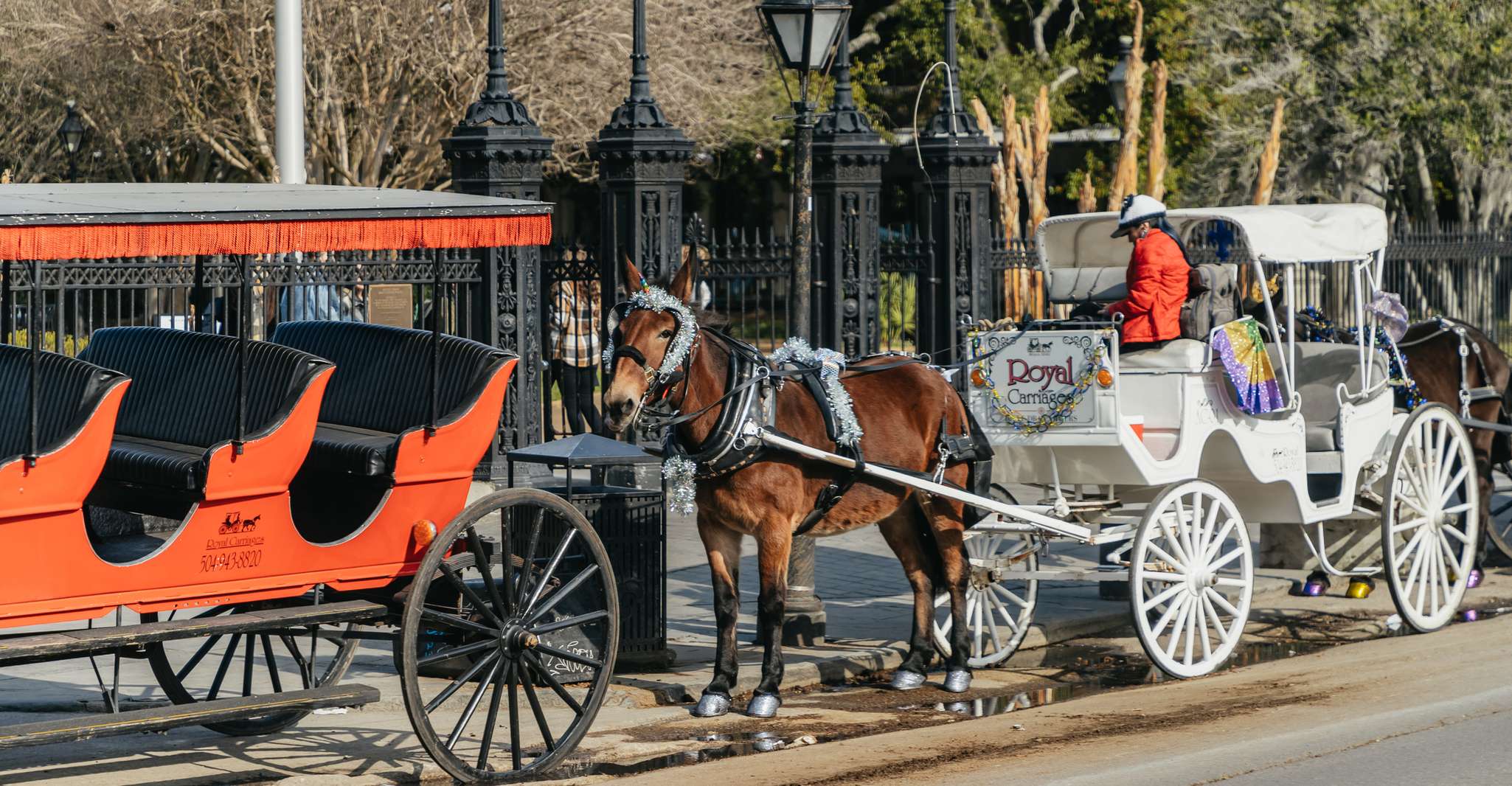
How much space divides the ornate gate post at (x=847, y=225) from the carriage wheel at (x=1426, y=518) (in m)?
7.18

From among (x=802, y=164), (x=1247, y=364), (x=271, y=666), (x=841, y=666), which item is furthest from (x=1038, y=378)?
(x=271, y=666)

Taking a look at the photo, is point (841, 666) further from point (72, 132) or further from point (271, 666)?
point (72, 132)

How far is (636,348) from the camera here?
7848mm

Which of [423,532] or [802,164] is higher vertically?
[802,164]

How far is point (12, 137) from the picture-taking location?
Result: 99.8ft

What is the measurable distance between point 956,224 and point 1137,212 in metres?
8.91

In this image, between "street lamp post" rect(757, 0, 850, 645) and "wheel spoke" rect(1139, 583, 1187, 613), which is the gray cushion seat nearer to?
"wheel spoke" rect(1139, 583, 1187, 613)

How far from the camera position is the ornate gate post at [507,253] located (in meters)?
14.2

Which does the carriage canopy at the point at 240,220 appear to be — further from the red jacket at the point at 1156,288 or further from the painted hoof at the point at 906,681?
the red jacket at the point at 1156,288

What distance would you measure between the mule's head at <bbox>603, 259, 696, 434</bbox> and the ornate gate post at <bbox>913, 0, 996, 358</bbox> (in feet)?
33.6

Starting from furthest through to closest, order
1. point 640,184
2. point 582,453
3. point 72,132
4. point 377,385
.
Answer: point 72,132
point 640,184
point 582,453
point 377,385

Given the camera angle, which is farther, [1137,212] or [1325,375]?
[1325,375]

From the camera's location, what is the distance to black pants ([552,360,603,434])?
14891 mm

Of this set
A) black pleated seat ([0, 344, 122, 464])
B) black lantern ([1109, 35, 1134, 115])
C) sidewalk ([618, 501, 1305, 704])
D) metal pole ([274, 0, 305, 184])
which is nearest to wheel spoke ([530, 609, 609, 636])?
sidewalk ([618, 501, 1305, 704])
